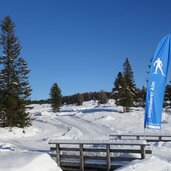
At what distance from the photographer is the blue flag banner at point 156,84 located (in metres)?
15.8

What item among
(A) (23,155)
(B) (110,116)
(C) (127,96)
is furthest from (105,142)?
(C) (127,96)

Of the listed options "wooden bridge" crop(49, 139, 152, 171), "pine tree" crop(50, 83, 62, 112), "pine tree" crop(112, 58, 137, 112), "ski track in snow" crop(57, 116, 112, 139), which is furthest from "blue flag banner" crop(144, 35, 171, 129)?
"pine tree" crop(50, 83, 62, 112)

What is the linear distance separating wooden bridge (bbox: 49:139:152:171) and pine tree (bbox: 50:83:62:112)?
64.8m

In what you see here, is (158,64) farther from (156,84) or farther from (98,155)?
(98,155)

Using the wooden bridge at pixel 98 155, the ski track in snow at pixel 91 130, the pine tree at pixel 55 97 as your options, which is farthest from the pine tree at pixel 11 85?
the pine tree at pixel 55 97

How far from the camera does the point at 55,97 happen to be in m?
81.1

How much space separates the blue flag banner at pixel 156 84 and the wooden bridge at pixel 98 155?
1653 millimetres

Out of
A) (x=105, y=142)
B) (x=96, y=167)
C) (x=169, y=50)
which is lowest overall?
(x=96, y=167)

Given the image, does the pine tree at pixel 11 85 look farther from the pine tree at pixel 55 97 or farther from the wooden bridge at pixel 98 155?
the pine tree at pixel 55 97

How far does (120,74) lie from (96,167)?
171 ft

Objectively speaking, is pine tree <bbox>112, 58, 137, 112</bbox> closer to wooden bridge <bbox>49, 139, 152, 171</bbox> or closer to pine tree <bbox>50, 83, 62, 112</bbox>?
pine tree <bbox>50, 83, 62, 112</bbox>

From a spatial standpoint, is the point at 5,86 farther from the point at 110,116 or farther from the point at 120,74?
the point at 120,74

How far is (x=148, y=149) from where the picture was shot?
560 inches

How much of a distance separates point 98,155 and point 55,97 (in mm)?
66230
